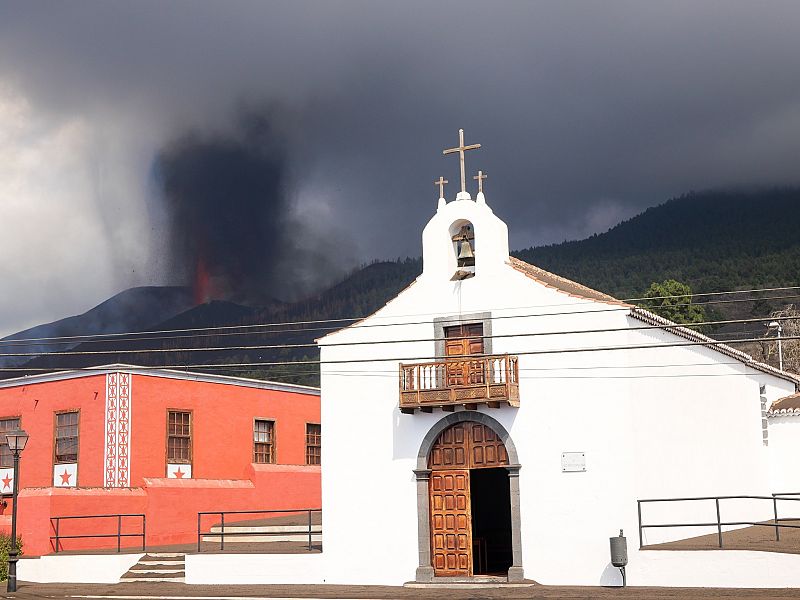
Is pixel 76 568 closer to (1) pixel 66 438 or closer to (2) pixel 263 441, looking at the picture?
(1) pixel 66 438

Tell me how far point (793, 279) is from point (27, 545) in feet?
199

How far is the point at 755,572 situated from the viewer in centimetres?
1755

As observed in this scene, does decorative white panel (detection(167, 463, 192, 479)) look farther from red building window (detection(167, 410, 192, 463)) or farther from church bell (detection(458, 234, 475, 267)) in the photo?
church bell (detection(458, 234, 475, 267))

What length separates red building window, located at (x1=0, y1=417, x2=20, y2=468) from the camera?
95.6 ft

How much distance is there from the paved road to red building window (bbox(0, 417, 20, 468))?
6.94 metres

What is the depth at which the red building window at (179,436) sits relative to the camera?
94.1 feet

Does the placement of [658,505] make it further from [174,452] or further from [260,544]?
[174,452]

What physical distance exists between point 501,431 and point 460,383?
1280 mm

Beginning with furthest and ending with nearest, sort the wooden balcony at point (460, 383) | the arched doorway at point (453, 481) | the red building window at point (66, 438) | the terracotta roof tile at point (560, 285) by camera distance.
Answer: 1. the red building window at point (66, 438)
2. the arched doorway at point (453, 481)
3. the terracotta roof tile at point (560, 285)
4. the wooden balcony at point (460, 383)

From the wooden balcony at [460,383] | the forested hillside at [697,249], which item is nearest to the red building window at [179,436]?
the wooden balcony at [460,383]

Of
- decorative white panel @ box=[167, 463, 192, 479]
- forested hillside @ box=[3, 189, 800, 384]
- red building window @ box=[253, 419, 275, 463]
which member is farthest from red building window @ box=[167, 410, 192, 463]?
forested hillside @ box=[3, 189, 800, 384]

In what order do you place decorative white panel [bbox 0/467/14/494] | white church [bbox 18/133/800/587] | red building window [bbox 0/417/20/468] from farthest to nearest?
red building window [bbox 0/417/20/468]
decorative white panel [bbox 0/467/14/494]
white church [bbox 18/133/800/587]

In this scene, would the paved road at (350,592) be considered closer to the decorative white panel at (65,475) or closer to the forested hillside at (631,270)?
the decorative white panel at (65,475)

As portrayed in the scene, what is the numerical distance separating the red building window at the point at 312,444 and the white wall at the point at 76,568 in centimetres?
1066
